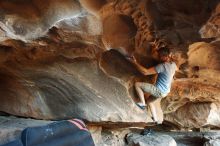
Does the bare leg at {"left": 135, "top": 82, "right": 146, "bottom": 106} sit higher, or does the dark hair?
the dark hair

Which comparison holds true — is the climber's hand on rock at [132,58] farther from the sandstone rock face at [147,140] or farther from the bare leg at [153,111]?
the sandstone rock face at [147,140]

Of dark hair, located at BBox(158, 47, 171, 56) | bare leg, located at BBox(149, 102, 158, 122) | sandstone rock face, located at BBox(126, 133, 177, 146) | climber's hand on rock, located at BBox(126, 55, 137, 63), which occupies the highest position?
dark hair, located at BBox(158, 47, 171, 56)

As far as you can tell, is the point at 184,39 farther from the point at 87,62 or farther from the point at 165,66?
the point at 87,62

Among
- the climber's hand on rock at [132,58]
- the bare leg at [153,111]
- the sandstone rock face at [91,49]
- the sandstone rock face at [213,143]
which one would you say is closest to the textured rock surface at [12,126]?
the sandstone rock face at [91,49]

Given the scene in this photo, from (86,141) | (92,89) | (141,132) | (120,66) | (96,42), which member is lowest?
(141,132)

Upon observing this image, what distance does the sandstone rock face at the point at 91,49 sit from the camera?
184 centimetres

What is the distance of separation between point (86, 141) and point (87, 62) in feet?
2.25

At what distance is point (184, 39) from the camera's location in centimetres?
226

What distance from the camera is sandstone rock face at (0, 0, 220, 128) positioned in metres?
1.84

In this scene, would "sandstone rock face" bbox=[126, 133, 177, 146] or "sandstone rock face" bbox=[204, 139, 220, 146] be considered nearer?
"sandstone rock face" bbox=[126, 133, 177, 146]

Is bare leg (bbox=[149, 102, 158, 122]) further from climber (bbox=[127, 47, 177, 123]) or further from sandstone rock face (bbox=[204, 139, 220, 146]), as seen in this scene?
sandstone rock face (bbox=[204, 139, 220, 146])

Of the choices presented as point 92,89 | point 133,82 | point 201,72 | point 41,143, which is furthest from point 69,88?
point 201,72

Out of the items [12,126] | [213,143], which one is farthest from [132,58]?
[213,143]

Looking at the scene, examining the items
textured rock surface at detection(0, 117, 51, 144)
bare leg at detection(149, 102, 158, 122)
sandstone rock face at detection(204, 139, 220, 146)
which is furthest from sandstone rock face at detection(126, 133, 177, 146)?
textured rock surface at detection(0, 117, 51, 144)
